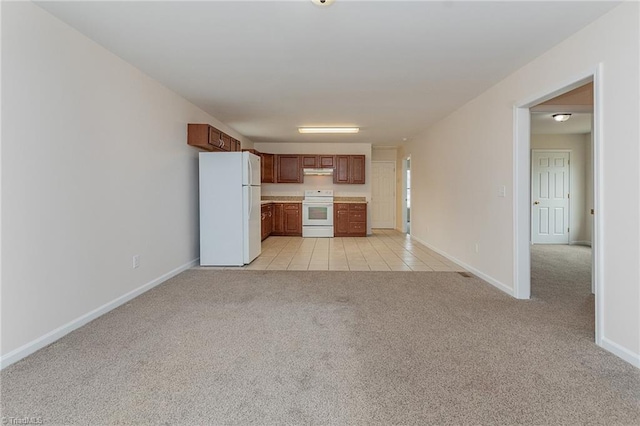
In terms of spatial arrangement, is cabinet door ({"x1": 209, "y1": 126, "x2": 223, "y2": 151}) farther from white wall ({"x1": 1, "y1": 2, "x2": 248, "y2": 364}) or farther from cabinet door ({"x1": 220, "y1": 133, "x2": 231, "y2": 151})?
white wall ({"x1": 1, "y1": 2, "x2": 248, "y2": 364})

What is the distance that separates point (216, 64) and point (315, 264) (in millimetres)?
2971

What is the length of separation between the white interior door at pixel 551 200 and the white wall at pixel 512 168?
261 centimetres

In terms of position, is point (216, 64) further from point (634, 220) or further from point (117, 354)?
point (634, 220)

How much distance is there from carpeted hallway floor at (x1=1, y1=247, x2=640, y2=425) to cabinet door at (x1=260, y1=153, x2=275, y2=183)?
515 centimetres

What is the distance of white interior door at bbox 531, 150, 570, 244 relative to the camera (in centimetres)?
685

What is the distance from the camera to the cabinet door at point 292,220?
26.0ft

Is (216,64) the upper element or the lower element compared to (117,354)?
upper

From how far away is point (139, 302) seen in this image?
3.08 metres

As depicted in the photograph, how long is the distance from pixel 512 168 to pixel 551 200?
15.3 ft

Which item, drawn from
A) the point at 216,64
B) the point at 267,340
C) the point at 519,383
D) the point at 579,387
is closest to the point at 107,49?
the point at 216,64

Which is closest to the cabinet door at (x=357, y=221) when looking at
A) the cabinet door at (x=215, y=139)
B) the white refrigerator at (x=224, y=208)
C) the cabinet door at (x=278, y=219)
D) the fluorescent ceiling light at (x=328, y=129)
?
the cabinet door at (x=278, y=219)

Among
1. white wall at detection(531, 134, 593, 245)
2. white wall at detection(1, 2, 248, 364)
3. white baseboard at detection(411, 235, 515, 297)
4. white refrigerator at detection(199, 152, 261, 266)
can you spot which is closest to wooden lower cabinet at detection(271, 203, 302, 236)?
white refrigerator at detection(199, 152, 261, 266)

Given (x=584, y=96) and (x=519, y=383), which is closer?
(x=519, y=383)

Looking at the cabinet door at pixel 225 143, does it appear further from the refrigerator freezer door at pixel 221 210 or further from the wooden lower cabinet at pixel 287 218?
the wooden lower cabinet at pixel 287 218
